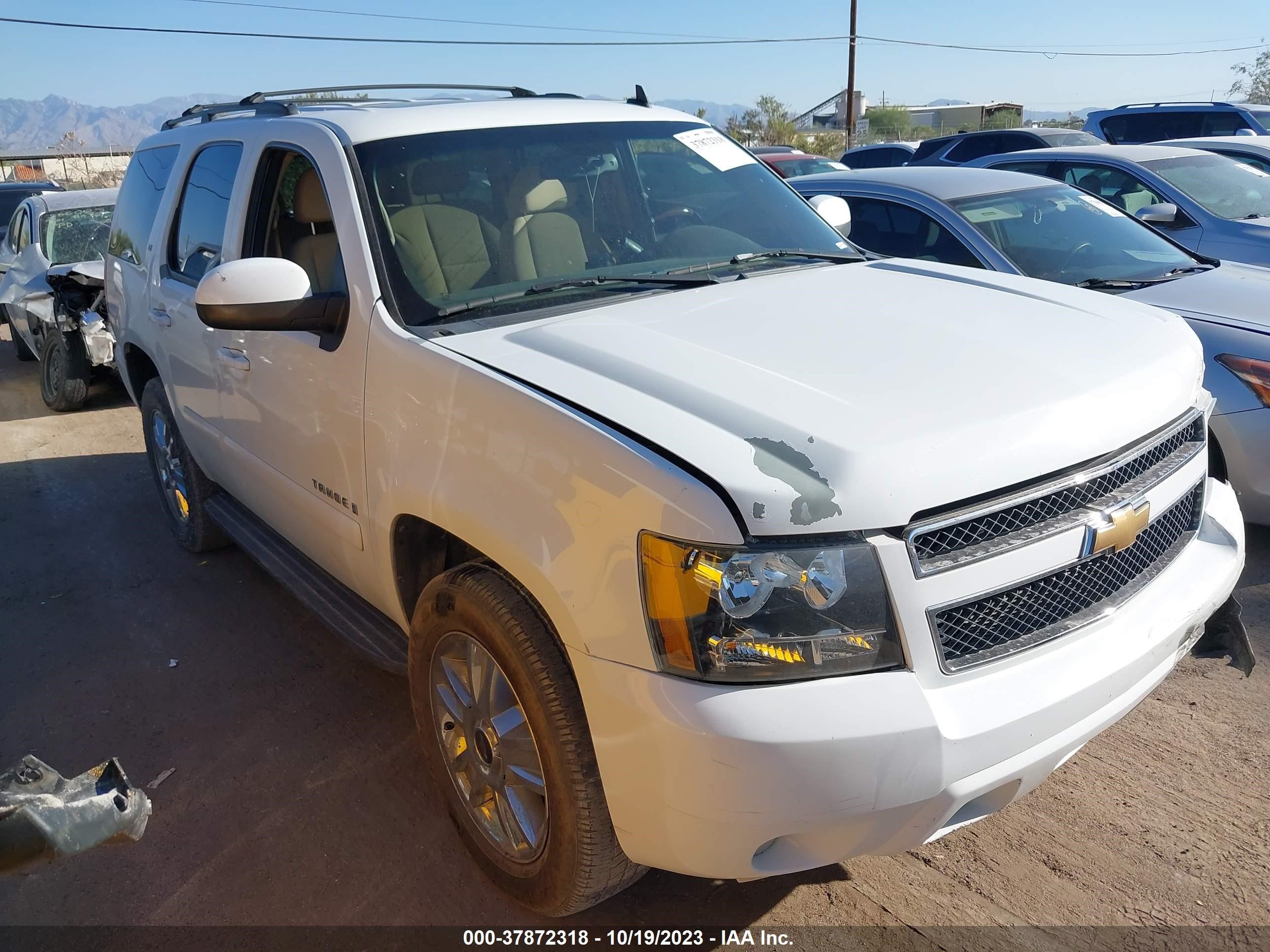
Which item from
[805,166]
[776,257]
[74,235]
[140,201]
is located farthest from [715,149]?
[805,166]

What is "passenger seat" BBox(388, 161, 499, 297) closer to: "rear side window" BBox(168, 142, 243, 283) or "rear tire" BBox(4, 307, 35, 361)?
"rear side window" BBox(168, 142, 243, 283)

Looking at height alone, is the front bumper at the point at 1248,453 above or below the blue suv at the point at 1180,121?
above

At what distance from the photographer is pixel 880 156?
19703 mm

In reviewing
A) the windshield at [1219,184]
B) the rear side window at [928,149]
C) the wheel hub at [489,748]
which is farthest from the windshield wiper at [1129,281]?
the rear side window at [928,149]

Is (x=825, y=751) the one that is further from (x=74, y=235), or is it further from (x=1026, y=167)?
(x=74, y=235)

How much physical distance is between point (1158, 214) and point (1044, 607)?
5187 millimetres

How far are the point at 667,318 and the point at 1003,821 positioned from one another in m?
1.70

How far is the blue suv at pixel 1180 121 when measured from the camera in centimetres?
1503

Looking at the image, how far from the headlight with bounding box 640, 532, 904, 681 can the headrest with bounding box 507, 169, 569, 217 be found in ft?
5.31

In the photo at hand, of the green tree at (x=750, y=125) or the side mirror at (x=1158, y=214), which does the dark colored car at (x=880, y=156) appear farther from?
the green tree at (x=750, y=125)

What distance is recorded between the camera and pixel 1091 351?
2545 mm

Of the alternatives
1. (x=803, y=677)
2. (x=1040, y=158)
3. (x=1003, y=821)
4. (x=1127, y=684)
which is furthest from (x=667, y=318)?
(x=1040, y=158)

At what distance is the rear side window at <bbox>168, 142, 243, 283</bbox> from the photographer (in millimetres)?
3883

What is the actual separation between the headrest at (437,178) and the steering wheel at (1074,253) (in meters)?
3.51
